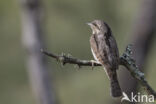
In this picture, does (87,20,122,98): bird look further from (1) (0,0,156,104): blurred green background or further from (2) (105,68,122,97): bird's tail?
(1) (0,0,156,104): blurred green background

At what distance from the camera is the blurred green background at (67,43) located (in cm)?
1714

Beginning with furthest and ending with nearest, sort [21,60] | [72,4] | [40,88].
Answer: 1. [21,60]
2. [72,4]
3. [40,88]

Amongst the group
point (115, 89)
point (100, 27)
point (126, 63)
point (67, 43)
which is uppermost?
point (100, 27)

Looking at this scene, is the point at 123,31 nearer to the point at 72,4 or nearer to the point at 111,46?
the point at 72,4

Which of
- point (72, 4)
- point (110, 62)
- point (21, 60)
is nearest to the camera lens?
point (110, 62)

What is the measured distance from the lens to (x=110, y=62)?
5.82 meters

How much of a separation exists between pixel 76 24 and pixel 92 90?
5.64 ft

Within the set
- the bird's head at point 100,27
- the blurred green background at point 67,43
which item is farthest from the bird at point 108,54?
the blurred green background at point 67,43

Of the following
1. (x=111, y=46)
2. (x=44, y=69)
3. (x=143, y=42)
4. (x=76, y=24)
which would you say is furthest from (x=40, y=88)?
(x=76, y=24)

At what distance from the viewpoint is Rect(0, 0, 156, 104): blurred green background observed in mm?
17141

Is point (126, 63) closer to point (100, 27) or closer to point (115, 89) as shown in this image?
point (115, 89)

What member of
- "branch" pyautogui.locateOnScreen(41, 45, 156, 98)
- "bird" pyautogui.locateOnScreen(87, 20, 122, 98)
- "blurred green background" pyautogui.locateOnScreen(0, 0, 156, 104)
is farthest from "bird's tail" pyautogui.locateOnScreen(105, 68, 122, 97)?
"blurred green background" pyautogui.locateOnScreen(0, 0, 156, 104)

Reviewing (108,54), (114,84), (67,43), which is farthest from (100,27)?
(67,43)

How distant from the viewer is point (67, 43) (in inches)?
719
